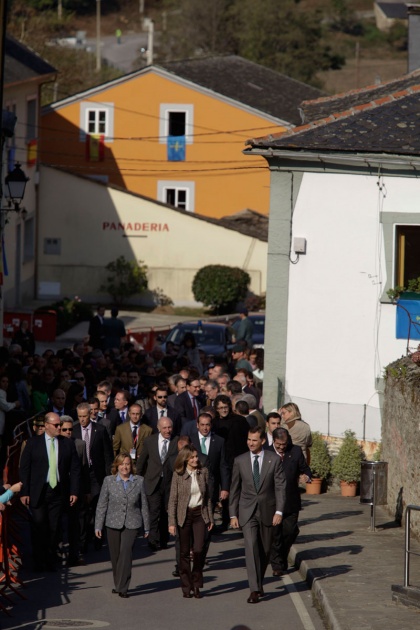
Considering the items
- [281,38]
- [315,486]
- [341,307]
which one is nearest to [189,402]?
[315,486]

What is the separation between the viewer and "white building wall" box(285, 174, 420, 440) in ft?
70.2

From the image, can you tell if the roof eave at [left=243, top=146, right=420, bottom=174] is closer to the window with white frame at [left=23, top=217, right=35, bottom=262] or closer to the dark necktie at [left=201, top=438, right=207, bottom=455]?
the dark necktie at [left=201, top=438, right=207, bottom=455]

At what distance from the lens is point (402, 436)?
18.0 metres

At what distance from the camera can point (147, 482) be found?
15969 millimetres

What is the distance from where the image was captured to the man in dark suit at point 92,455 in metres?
15.8

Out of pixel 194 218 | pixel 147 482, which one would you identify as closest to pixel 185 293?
pixel 194 218

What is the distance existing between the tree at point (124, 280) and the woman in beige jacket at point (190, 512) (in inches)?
1317

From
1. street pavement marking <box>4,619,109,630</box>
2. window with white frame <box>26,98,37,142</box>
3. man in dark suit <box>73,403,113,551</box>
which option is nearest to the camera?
street pavement marking <box>4,619,109,630</box>

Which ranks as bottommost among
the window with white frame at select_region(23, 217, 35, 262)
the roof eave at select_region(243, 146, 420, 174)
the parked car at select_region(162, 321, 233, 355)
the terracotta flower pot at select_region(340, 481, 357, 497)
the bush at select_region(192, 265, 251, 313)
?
the terracotta flower pot at select_region(340, 481, 357, 497)

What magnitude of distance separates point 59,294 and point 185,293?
464 cm

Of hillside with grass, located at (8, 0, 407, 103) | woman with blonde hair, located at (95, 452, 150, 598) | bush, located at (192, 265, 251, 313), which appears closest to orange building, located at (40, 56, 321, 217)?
bush, located at (192, 265, 251, 313)

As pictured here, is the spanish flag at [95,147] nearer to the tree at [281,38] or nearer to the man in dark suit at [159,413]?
the tree at [281,38]

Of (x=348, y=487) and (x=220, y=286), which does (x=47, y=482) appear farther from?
(x=220, y=286)

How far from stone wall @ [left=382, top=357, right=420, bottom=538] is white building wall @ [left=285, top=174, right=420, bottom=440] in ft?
5.62
